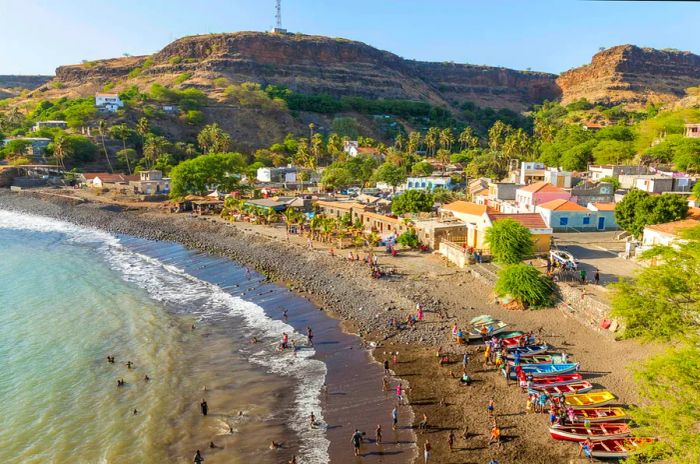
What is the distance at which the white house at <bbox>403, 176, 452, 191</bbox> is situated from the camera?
71.4 m

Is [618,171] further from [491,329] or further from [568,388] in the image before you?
[568,388]

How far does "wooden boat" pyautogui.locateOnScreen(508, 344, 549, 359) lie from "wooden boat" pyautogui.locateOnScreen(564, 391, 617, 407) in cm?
364

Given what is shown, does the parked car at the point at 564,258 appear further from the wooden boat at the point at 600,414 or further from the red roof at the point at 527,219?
the wooden boat at the point at 600,414

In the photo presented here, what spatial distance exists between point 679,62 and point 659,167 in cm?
14484

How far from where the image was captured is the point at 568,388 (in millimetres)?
21359

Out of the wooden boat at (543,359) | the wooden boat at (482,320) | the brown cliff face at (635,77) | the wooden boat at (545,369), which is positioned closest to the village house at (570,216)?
the wooden boat at (482,320)

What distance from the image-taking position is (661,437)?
47.4 feet

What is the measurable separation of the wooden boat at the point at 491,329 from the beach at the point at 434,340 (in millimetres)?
842

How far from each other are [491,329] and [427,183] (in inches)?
1835

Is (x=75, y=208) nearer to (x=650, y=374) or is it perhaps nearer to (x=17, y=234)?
(x=17, y=234)

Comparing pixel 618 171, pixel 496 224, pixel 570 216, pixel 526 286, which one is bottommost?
pixel 526 286

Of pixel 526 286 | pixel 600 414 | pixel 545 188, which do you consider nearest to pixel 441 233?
pixel 545 188

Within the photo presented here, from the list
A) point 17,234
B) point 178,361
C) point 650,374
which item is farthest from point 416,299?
point 17,234

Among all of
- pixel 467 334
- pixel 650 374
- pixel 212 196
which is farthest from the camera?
pixel 212 196
